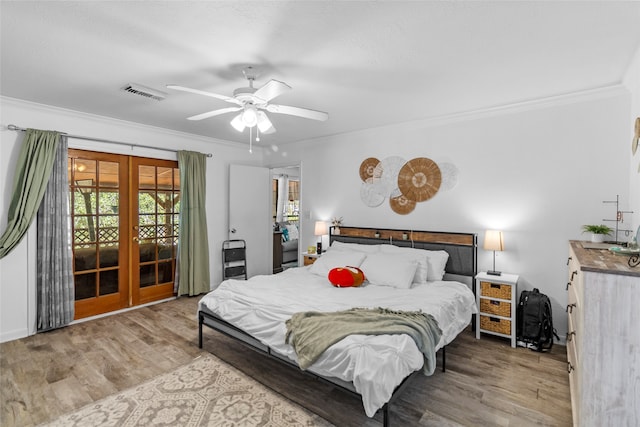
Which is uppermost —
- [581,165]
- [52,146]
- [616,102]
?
[616,102]

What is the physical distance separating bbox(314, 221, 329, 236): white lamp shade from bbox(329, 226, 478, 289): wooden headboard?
50 cm

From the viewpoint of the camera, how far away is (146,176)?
4.42m

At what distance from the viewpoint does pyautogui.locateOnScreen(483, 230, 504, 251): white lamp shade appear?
3.35 metres

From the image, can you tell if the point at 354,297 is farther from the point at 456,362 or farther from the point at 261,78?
the point at 261,78

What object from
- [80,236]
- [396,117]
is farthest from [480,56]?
[80,236]

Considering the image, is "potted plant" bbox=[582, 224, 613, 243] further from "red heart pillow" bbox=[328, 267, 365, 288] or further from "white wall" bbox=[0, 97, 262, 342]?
"white wall" bbox=[0, 97, 262, 342]

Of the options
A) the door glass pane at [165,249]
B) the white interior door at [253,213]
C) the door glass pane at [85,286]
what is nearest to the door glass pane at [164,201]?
the door glass pane at [165,249]

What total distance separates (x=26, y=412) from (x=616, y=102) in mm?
5464

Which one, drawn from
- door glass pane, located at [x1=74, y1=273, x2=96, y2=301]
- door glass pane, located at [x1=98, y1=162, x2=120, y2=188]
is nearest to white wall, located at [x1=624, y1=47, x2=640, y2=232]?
door glass pane, located at [x1=98, y1=162, x2=120, y2=188]

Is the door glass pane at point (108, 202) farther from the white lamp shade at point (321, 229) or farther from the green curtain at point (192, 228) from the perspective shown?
the white lamp shade at point (321, 229)

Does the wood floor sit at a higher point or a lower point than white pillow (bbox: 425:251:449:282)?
lower

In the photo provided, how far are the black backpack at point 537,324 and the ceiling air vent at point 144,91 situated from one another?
4234 millimetres

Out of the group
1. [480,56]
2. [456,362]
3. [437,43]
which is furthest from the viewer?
[456,362]

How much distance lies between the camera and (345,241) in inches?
186
